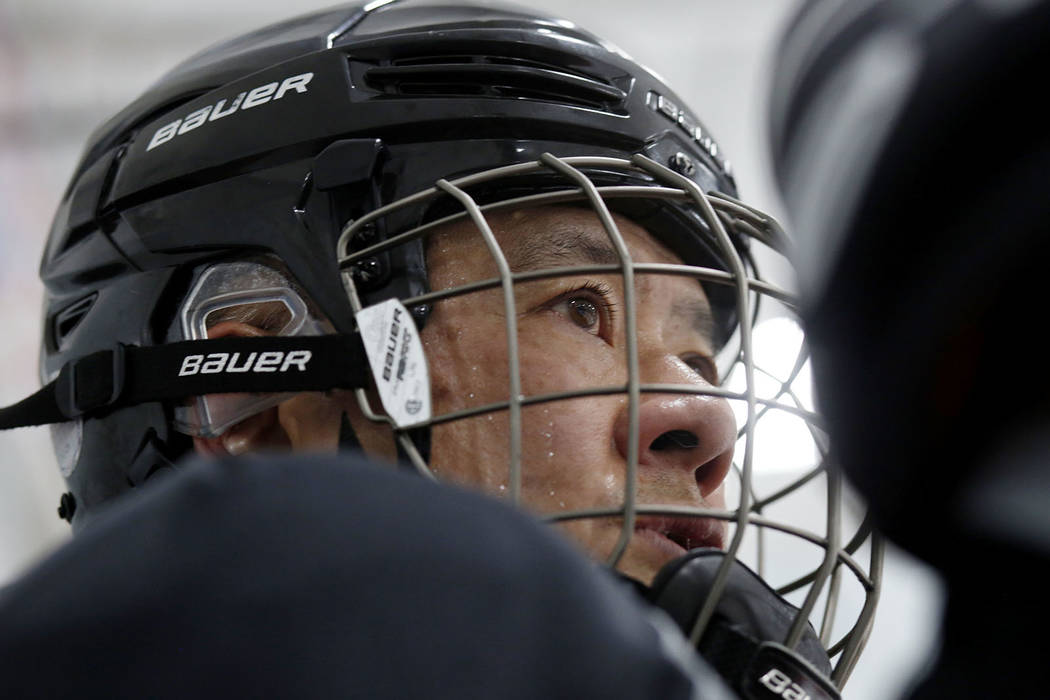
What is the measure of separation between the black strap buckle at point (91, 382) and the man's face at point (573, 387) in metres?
0.29

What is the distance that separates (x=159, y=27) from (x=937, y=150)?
2799 millimetres

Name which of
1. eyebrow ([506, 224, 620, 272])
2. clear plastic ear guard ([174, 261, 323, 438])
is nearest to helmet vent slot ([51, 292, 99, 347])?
clear plastic ear guard ([174, 261, 323, 438])

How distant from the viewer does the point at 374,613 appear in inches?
17.6

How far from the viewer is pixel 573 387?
989 millimetres

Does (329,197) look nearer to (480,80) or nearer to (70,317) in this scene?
(480,80)

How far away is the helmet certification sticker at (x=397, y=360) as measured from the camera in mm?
909

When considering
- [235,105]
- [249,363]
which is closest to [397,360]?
[249,363]

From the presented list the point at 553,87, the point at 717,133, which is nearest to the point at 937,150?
the point at 553,87

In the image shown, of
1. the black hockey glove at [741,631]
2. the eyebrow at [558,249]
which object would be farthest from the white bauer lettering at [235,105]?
the black hockey glove at [741,631]

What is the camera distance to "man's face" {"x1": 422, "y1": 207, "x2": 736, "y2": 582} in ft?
3.13

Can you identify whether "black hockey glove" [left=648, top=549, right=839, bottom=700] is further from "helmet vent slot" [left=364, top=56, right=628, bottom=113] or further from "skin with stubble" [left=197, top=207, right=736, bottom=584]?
"helmet vent slot" [left=364, top=56, right=628, bottom=113]

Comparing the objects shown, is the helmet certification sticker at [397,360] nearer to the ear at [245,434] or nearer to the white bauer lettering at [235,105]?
the ear at [245,434]

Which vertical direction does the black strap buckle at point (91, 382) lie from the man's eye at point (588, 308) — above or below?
below

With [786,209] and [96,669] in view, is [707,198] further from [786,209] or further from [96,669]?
[96,669]
